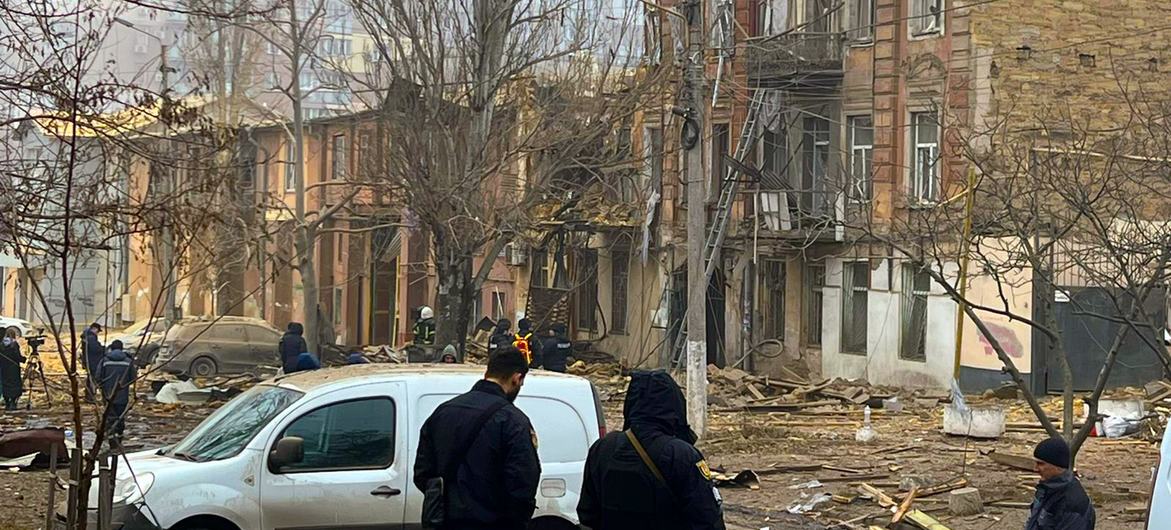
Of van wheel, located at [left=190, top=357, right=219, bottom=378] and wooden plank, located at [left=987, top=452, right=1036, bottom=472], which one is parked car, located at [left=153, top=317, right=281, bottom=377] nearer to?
van wheel, located at [left=190, top=357, right=219, bottom=378]

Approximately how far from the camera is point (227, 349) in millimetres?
37250

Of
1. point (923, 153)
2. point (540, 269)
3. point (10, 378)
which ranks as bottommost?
point (10, 378)

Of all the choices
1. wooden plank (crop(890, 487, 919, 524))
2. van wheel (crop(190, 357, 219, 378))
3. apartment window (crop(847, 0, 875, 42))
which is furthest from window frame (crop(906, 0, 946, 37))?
wooden plank (crop(890, 487, 919, 524))

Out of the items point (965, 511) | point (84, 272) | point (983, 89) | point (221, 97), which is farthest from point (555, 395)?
point (84, 272)

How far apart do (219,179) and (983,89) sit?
940 inches

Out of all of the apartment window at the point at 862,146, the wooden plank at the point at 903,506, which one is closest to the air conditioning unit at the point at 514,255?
the apartment window at the point at 862,146

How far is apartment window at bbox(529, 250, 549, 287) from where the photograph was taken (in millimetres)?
43750

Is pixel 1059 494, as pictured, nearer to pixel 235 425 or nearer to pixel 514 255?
pixel 235 425

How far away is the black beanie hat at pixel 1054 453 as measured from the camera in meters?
8.43

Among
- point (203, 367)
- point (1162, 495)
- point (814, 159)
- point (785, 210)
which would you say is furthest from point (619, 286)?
point (1162, 495)

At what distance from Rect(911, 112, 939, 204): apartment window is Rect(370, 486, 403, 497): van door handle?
2373cm

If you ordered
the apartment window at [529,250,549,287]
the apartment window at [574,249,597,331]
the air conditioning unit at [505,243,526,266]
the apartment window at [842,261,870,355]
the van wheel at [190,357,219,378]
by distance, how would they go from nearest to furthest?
the apartment window at [842,261,870,355] → the van wheel at [190,357,219,378] → the apartment window at [574,249,597,331] → the air conditioning unit at [505,243,526,266] → the apartment window at [529,250,549,287]

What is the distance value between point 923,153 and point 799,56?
12.4 feet

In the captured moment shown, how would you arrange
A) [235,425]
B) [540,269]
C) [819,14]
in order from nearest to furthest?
1. [235,425]
2. [819,14]
3. [540,269]
